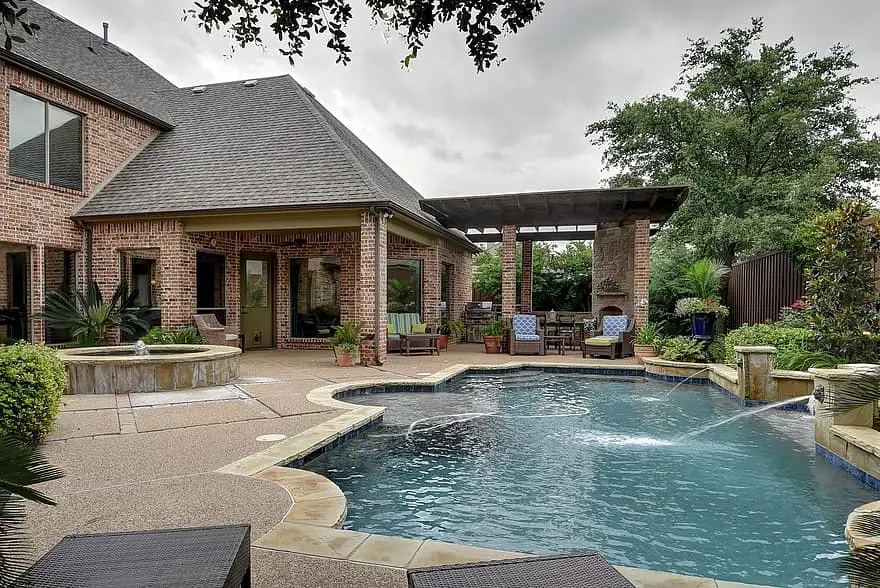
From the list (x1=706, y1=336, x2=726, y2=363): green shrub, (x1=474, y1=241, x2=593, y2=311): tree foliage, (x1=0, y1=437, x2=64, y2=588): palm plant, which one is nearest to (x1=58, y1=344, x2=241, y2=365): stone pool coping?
(x1=0, y1=437, x2=64, y2=588): palm plant

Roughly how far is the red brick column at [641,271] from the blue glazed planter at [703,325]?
112cm

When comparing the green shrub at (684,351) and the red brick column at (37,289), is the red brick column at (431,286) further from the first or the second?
the red brick column at (37,289)

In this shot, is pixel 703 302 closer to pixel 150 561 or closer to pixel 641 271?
pixel 641 271

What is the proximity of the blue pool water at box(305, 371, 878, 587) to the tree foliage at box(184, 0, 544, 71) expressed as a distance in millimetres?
2749

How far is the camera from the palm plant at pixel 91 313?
380 inches

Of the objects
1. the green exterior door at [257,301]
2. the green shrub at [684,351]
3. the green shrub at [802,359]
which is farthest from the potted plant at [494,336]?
the green shrub at [802,359]

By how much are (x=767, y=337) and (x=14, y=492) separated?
9170 millimetres

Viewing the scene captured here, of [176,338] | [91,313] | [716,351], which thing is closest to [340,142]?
[176,338]

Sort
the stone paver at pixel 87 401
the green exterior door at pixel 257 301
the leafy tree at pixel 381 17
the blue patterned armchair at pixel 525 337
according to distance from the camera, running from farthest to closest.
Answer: the green exterior door at pixel 257 301 < the blue patterned armchair at pixel 525 337 < the stone paver at pixel 87 401 < the leafy tree at pixel 381 17

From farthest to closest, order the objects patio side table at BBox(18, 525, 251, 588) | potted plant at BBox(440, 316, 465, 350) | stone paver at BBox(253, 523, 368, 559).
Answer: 1. potted plant at BBox(440, 316, 465, 350)
2. stone paver at BBox(253, 523, 368, 559)
3. patio side table at BBox(18, 525, 251, 588)

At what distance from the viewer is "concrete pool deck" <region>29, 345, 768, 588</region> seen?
101 inches

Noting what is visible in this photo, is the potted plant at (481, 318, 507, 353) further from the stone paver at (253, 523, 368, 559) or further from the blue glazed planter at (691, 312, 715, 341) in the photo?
the stone paver at (253, 523, 368, 559)

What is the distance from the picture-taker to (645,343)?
11.0 meters

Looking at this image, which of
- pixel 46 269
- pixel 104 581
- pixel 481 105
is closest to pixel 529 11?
pixel 104 581
